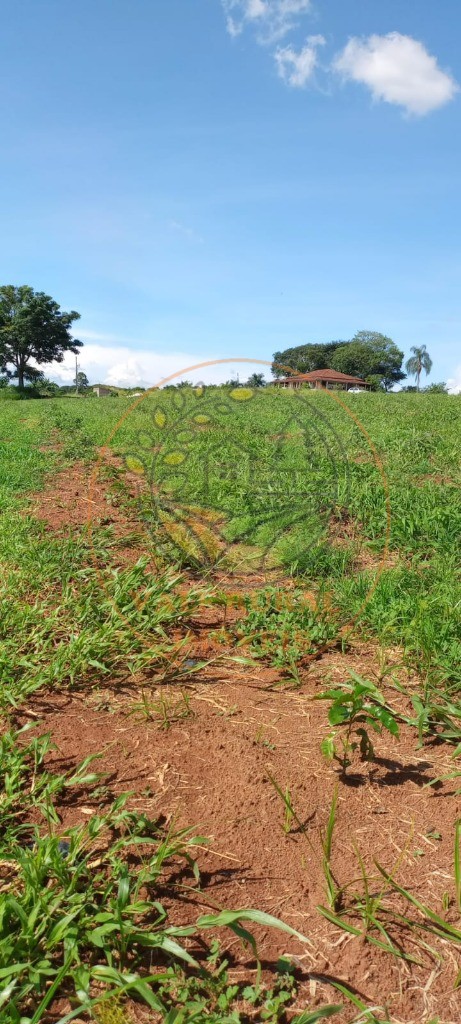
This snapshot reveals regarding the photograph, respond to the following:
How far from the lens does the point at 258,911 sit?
64.0 inches

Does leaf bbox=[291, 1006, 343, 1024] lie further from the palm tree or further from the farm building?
the palm tree

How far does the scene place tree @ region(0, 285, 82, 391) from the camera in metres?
43.6

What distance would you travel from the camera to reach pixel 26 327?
4341 cm

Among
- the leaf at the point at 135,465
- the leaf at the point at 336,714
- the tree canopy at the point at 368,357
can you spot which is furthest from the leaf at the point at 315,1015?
the tree canopy at the point at 368,357

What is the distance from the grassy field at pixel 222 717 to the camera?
1.59 meters

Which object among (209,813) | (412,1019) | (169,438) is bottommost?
(412,1019)

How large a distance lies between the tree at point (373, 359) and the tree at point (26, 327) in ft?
84.9

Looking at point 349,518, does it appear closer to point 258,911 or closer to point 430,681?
point 430,681

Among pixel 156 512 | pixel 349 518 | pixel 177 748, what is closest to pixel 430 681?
pixel 177 748

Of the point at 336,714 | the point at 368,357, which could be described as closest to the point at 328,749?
the point at 336,714

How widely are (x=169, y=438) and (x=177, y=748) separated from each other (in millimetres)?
4600

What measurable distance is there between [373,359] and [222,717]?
218ft

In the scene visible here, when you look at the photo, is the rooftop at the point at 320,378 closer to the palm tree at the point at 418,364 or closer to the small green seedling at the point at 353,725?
the small green seedling at the point at 353,725

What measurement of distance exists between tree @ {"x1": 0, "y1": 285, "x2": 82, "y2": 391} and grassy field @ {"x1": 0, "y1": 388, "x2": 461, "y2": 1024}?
1606 inches
